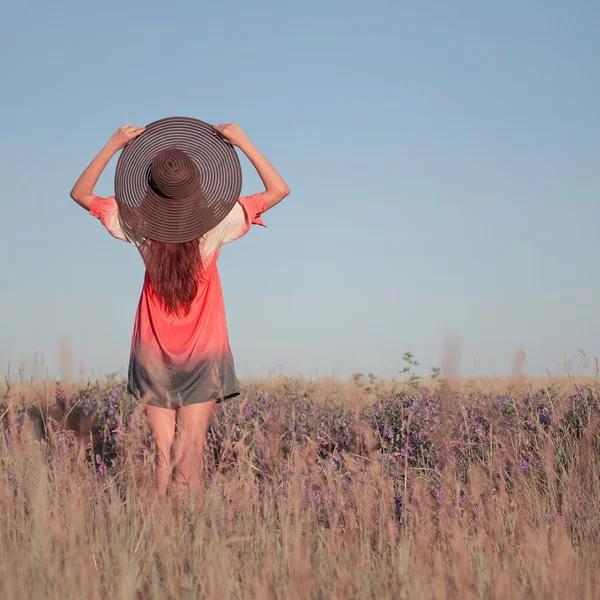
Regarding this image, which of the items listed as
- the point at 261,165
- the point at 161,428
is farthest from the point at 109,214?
the point at 161,428

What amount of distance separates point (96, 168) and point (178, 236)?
735 millimetres

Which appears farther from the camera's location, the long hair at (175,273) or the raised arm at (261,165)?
the raised arm at (261,165)

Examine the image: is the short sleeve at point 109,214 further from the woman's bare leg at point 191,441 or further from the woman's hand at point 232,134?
the woman's bare leg at point 191,441

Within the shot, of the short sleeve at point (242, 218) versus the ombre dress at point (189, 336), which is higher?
the short sleeve at point (242, 218)

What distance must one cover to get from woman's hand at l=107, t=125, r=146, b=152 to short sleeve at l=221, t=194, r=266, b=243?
2.62 ft

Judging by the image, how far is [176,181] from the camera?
4.83m

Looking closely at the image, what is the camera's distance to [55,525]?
3600mm

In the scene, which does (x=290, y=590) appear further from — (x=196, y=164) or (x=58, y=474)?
(x=196, y=164)

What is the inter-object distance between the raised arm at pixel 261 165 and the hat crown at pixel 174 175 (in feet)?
1.03

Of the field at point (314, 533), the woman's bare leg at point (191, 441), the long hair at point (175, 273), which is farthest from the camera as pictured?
the long hair at point (175, 273)

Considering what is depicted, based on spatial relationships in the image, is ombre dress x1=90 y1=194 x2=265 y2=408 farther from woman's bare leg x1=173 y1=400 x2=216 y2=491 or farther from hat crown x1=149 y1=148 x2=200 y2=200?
hat crown x1=149 y1=148 x2=200 y2=200

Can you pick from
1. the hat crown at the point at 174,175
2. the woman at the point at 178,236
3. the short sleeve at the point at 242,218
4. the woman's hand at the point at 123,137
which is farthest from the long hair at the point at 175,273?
the woman's hand at the point at 123,137

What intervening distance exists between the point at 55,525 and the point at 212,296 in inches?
70.4

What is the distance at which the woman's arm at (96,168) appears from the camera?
496cm
